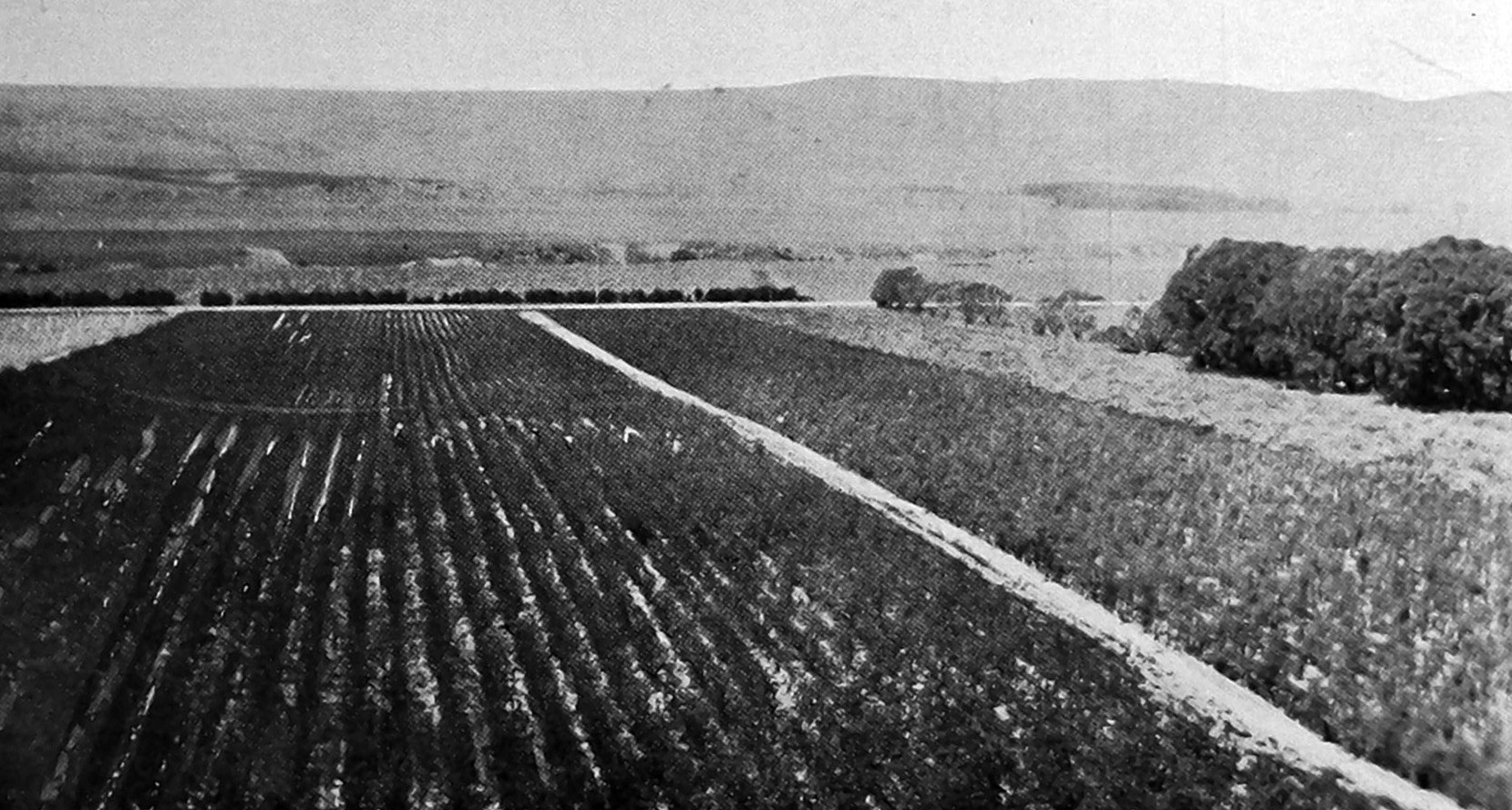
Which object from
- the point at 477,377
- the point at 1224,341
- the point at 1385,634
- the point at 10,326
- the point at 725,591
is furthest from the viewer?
the point at 1224,341

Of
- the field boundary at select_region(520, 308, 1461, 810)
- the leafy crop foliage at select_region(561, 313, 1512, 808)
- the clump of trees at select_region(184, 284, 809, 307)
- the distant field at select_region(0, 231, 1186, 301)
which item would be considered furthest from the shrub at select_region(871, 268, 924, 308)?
the field boundary at select_region(520, 308, 1461, 810)

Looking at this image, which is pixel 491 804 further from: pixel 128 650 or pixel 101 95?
pixel 101 95

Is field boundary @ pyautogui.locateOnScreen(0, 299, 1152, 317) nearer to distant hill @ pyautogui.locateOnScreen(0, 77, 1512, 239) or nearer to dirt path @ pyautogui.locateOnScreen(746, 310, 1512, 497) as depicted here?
dirt path @ pyautogui.locateOnScreen(746, 310, 1512, 497)

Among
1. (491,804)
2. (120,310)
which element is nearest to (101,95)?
(120,310)

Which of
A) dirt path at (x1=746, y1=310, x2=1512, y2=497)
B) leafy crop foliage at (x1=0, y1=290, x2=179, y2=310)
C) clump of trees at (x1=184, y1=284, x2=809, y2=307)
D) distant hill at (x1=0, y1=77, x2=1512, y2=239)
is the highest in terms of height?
distant hill at (x1=0, y1=77, x2=1512, y2=239)

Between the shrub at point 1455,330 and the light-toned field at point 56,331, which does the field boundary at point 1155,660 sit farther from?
the shrub at point 1455,330

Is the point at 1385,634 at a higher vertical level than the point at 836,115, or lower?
lower

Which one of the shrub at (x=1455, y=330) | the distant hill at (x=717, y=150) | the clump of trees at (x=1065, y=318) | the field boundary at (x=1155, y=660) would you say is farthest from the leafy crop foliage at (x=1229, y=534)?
the clump of trees at (x=1065, y=318)
